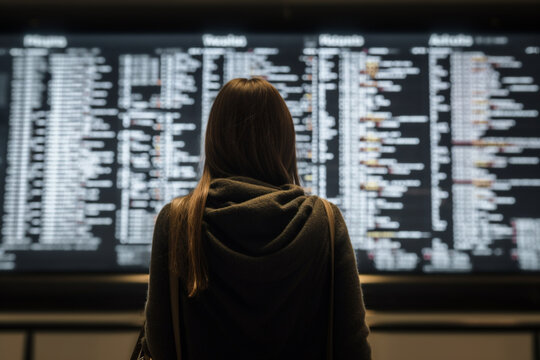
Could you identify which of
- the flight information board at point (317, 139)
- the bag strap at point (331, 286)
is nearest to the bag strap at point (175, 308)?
the bag strap at point (331, 286)

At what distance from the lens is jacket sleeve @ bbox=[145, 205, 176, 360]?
0.89 meters

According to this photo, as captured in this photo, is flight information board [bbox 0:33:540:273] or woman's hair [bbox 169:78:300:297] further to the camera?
flight information board [bbox 0:33:540:273]

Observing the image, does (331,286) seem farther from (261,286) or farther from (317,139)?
(317,139)

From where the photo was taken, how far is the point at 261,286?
2.82ft

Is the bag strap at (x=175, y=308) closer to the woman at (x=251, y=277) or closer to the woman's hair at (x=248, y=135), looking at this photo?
the woman at (x=251, y=277)

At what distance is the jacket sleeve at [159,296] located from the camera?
894 mm

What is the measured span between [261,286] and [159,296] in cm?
22

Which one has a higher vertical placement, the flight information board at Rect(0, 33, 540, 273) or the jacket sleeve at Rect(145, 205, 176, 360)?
the flight information board at Rect(0, 33, 540, 273)

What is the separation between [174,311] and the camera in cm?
89

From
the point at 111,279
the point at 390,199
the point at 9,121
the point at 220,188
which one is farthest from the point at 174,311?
the point at 9,121

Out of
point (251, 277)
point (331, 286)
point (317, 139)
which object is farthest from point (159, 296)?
point (317, 139)

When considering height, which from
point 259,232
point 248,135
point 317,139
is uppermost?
point 317,139

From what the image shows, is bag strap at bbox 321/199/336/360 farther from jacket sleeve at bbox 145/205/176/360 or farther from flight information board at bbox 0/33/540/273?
flight information board at bbox 0/33/540/273

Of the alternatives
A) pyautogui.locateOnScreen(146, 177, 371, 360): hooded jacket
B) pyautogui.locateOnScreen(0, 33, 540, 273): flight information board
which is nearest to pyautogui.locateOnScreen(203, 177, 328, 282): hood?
pyautogui.locateOnScreen(146, 177, 371, 360): hooded jacket
